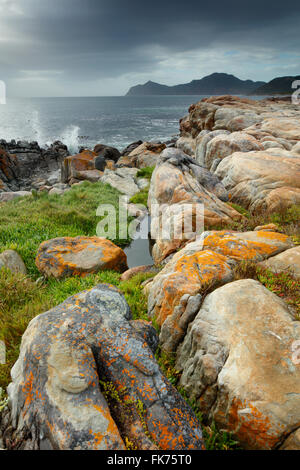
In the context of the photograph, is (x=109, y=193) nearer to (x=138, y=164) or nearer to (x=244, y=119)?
(x=138, y=164)

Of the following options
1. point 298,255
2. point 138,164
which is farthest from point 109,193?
point 298,255

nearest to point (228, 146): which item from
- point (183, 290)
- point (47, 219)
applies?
point (47, 219)

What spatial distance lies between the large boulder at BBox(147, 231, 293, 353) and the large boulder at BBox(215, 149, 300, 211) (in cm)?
501

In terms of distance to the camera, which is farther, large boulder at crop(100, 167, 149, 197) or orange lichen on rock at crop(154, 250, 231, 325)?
large boulder at crop(100, 167, 149, 197)

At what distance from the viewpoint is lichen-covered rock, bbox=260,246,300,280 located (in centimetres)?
629

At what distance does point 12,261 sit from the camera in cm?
977

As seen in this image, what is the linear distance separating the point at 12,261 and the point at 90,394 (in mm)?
7649

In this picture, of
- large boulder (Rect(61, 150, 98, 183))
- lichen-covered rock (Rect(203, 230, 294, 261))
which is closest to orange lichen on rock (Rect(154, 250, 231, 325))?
lichen-covered rock (Rect(203, 230, 294, 261))

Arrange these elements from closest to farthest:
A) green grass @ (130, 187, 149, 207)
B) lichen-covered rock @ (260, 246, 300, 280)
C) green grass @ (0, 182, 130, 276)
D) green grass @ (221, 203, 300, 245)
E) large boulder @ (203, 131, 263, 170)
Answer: lichen-covered rock @ (260, 246, 300, 280), green grass @ (221, 203, 300, 245), green grass @ (0, 182, 130, 276), large boulder @ (203, 131, 263, 170), green grass @ (130, 187, 149, 207)

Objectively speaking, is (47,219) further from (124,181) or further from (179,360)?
(179,360)

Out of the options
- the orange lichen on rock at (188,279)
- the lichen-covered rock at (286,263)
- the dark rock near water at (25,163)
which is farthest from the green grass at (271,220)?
the dark rock near water at (25,163)

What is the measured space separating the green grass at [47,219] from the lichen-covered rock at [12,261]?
0.37 meters

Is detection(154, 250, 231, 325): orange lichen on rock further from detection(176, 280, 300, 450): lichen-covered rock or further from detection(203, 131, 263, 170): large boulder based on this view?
detection(203, 131, 263, 170): large boulder

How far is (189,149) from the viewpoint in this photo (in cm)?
3484
